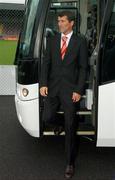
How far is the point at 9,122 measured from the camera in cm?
796

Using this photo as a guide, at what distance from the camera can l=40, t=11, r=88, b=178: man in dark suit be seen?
16.0 ft

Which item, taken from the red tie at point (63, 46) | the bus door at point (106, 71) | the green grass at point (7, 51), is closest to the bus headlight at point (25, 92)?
the red tie at point (63, 46)

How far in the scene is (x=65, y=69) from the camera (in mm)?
4883

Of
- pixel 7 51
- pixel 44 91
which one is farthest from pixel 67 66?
pixel 7 51

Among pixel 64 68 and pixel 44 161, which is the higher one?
pixel 64 68

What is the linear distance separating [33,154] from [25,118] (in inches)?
34.2

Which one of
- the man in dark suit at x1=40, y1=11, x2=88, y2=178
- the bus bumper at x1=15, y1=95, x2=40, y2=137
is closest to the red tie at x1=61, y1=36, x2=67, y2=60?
the man in dark suit at x1=40, y1=11, x2=88, y2=178

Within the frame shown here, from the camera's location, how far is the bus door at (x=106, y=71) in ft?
16.3

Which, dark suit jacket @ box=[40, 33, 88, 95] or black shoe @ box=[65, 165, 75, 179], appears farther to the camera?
black shoe @ box=[65, 165, 75, 179]

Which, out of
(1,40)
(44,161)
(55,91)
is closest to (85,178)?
(44,161)

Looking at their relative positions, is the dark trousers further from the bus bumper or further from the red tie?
the red tie

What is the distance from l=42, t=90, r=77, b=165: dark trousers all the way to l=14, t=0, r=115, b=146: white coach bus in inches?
7.1

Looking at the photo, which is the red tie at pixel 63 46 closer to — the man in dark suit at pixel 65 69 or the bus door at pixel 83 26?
the man in dark suit at pixel 65 69

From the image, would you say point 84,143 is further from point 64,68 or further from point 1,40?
point 1,40
